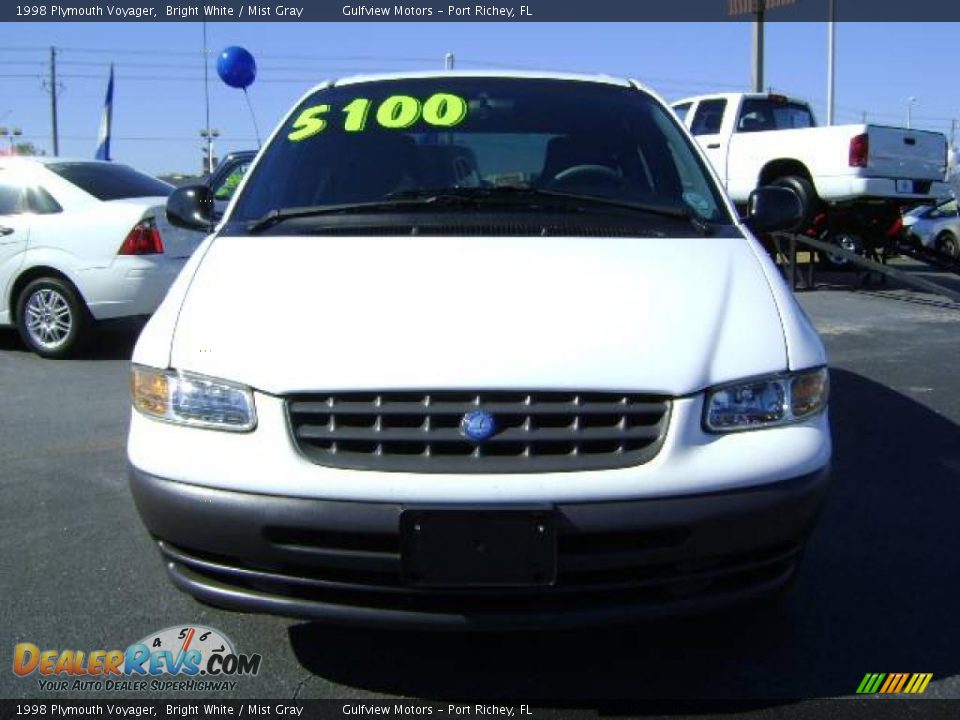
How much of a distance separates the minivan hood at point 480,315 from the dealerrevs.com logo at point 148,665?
915 mm

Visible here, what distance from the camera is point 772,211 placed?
385cm

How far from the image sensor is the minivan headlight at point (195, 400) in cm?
252

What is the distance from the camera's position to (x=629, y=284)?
284 centimetres

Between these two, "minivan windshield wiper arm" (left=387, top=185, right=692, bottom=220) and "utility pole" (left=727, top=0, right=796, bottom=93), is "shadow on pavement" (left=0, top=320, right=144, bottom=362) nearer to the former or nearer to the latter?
"minivan windshield wiper arm" (left=387, top=185, right=692, bottom=220)

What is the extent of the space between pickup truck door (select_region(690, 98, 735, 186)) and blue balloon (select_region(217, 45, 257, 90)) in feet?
20.5

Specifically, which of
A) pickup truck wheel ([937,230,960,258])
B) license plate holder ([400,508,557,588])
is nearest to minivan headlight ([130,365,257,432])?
license plate holder ([400,508,557,588])

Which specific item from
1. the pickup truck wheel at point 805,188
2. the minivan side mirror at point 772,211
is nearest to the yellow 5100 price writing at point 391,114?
the minivan side mirror at point 772,211

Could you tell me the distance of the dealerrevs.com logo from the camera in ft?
8.98

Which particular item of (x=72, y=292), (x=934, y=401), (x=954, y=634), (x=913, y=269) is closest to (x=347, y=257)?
(x=954, y=634)

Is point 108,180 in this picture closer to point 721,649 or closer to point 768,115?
point 721,649

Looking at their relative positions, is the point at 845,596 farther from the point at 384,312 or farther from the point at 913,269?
the point at 913,269

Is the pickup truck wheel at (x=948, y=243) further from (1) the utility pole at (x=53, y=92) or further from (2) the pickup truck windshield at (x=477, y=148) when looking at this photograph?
(1) the utility pole at (x=53, y=92)

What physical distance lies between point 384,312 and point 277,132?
1673mm

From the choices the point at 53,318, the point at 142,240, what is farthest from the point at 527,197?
the point at 53,318
